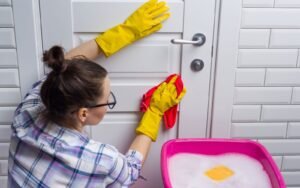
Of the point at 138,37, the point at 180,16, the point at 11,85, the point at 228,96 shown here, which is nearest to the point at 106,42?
the point at 138,37

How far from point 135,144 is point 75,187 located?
0.31 meters

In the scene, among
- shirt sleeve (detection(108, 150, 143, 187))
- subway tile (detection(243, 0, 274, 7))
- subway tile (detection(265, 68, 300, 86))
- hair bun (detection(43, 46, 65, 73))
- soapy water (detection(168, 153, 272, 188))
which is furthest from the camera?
subway tile (detection(265, 68, 300, 86))

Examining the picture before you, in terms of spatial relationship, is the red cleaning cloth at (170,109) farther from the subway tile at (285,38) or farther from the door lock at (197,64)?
the subway tile at (285,38)

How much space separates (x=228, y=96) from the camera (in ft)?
4.75

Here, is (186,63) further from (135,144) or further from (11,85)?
(11,85)

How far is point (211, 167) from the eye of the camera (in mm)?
1316

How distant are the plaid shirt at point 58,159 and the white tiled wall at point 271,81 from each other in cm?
66

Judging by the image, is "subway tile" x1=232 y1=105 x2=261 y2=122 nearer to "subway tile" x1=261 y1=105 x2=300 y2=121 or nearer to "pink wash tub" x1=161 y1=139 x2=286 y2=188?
"subway tile" x1=261 y1=105 x2=300 y2=121

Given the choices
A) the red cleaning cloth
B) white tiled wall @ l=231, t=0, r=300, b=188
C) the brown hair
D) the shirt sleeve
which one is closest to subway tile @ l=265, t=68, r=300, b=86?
white tiled wall @ l=231, t=0, r=300, b=188

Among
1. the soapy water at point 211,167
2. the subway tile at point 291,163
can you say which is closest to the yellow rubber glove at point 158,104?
the soapy water at point 211,167

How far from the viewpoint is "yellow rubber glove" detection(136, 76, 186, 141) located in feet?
4.39

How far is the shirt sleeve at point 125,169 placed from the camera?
104cm

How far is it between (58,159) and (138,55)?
0.55 metres

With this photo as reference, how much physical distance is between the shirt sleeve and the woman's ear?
0.49 ft
